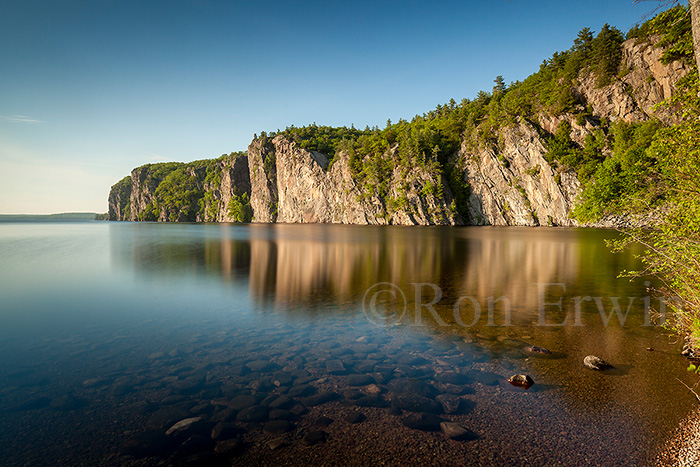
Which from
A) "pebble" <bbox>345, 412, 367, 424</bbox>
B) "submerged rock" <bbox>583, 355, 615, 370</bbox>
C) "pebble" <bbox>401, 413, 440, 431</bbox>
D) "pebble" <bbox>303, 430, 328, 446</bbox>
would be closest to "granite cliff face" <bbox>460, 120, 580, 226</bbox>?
"submerged rock" <bbox>583, 355, 615, 370</bbox>

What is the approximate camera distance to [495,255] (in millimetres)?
29406

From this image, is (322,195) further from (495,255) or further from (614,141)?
(495,255)

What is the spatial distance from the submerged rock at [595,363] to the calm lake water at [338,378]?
0.18m

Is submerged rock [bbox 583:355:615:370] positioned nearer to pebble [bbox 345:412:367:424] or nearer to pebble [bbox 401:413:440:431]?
pebble [bbox 401:413:440:431]

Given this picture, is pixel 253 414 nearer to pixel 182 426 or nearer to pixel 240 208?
pixel 182 426

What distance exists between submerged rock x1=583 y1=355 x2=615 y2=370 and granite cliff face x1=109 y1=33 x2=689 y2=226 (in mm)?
51152

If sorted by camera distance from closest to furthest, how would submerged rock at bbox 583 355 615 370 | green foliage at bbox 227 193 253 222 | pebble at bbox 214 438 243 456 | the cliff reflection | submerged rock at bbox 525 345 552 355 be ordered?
pebble at bbox 214 438 243 456
submerged rock at bbox 583 355 615 370
submerged rock at bbox 525 345 552 355
the cliff reflection
green foliage at bbox 227 193 253 222

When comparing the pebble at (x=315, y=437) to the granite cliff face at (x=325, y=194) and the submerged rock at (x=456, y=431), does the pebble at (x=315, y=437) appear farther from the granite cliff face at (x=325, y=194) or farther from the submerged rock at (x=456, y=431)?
the granite cliff face at (x=325, y=194)

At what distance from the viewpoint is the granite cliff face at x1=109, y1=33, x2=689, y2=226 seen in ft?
240

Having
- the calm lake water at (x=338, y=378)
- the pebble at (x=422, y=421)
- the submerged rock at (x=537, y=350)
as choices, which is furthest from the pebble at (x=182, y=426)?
the submerged rock at (x=537, y=350)

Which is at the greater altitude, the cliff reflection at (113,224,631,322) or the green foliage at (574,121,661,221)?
the green foliage at (574,121,661,221)

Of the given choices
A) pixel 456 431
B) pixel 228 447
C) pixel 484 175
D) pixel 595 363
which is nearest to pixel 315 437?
pixel 228 447

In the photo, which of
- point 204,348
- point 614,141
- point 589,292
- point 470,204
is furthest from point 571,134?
point 204,348

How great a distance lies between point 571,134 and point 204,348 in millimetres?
98419
